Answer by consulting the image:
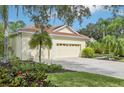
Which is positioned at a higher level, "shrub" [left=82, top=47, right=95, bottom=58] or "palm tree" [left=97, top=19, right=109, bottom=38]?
"palm tree" [left=97, top=19, right=109, bottom=38]

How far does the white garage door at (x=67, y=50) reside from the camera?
905cm

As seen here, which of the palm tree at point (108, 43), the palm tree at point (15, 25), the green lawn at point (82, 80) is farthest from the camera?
the palm tree at point (108, 43)

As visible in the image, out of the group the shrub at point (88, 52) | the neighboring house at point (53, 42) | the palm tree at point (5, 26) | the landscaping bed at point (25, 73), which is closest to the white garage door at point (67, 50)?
the neighboring house at point (53, 42)

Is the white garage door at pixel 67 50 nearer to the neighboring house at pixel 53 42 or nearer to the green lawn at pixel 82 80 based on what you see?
the neighboring house at pixel 53 42

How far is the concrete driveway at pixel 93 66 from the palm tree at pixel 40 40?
58cm

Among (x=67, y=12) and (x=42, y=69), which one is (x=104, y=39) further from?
(x=42, y=69)

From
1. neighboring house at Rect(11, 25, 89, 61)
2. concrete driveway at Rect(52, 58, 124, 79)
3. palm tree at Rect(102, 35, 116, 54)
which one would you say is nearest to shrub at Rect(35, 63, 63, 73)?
concrete driveway at Rect(52, 58, 124, 79)

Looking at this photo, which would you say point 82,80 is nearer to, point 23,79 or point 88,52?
point 88,52

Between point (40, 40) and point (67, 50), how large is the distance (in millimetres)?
1157

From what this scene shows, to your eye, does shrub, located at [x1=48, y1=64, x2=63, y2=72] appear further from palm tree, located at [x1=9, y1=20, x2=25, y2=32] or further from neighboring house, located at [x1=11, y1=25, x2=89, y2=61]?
palm tree, located at [x1=9, y1=20, x2=25, y2=32]

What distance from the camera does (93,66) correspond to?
880cm

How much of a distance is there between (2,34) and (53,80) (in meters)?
2.09

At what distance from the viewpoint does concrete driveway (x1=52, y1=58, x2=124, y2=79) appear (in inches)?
339
